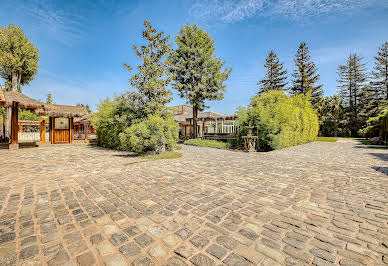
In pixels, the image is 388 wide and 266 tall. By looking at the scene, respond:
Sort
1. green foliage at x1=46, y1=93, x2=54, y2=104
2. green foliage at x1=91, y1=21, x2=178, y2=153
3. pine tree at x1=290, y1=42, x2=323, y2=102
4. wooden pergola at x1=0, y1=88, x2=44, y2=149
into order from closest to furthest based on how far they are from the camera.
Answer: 1. green foliage at x1=91, y1=21, x2=178, y2=153
2. wooden pergola at x1=0, y1=88, x2=44, y2=149
3. pine tree at x1=290, y1=42, x2=323, y2=102
4. green foliage at x1=46, y1=93, x2=54, y2=104

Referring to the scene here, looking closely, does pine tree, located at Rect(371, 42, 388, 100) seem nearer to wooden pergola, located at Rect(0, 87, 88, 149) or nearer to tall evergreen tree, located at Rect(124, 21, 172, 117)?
tall evergreen tree, located at Rect(124, 21, 172, 117)

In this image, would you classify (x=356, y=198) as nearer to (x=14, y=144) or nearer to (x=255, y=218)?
(x=255, y=218)

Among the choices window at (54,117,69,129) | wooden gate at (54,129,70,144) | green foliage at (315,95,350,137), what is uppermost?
green foliage at (315,95,350,137)

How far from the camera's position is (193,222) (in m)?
2.26

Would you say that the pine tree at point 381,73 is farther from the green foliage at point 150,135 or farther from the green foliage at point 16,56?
the green foliage at point 16,56

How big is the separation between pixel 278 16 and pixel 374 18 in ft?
16.7

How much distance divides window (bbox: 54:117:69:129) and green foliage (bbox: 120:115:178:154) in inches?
372

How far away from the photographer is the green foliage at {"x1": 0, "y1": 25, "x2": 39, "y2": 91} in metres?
13.1

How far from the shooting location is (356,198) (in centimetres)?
305

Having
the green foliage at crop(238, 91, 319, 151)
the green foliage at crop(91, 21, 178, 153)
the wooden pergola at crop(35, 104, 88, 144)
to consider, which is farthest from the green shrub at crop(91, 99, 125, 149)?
the green foliage at crop(238, 91, 319, 151)

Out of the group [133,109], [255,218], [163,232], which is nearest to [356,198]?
[255,218]

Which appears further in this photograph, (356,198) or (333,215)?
(356,198)

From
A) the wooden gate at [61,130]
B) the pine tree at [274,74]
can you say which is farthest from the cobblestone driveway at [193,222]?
the pine tree at [274,74]

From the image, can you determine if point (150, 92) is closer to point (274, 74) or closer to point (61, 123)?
point (61, 123)
